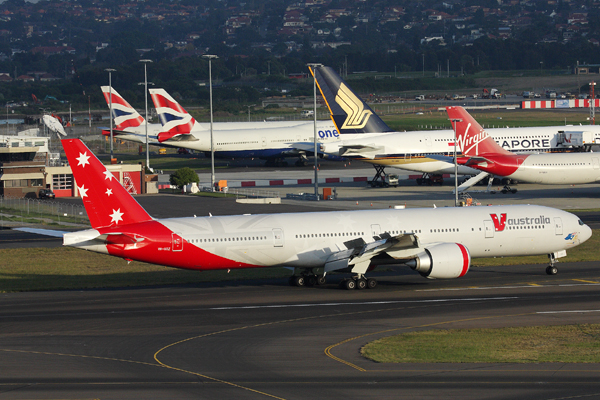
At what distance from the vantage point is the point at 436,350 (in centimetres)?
2895

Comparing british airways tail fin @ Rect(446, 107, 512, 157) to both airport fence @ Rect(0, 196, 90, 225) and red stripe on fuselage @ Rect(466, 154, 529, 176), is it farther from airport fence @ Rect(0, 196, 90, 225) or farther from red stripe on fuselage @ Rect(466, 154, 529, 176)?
airport fence @ Rect(0, 196, 90, 225)

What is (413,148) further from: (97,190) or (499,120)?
(499,120)

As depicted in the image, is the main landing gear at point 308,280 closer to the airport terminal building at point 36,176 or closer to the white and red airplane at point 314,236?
the white and red airplane at point 314,236

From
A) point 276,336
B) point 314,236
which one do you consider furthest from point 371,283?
point 276,336

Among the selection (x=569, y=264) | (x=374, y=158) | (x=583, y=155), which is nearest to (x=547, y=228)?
(x=569, y=264)

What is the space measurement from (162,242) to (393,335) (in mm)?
13176

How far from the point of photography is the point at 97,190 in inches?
1505

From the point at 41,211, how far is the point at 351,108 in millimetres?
33305

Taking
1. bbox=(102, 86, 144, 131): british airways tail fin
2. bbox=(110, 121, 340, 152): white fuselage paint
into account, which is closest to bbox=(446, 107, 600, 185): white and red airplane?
bbox=(110, 121, 340, 152): white fuselage paint

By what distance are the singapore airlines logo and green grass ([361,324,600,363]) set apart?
54.9 metres

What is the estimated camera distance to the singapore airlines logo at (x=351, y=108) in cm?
8494

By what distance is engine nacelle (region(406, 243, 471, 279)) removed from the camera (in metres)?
39.4

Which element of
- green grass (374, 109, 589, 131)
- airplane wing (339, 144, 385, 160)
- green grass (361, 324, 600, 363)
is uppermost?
green grass (374, 109, 589, 131)

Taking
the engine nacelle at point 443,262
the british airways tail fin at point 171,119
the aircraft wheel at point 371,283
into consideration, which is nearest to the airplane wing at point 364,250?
the engine nacelle at point 443,262
